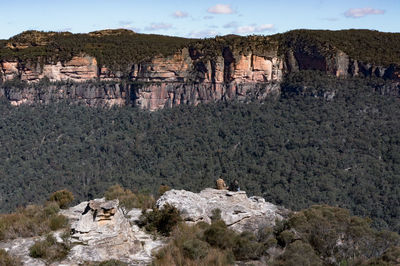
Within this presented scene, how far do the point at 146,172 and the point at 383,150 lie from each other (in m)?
30.1

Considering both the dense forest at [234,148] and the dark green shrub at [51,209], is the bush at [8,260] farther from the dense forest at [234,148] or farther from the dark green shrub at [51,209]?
the dense forest at [234,148]

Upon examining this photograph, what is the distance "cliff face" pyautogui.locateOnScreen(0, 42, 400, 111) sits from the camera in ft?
246

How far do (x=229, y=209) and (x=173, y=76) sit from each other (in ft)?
194

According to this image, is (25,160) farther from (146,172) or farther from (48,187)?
(146,172)

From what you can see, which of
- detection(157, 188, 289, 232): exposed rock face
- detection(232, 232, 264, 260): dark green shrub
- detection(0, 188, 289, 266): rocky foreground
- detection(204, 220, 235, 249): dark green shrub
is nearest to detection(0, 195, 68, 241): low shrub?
detection(0, 188, 289, 266): rocky foreground

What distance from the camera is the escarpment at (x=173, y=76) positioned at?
244 ft

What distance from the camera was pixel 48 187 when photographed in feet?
189

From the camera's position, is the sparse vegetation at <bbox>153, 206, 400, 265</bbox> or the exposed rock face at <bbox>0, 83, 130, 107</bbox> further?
the exposed rock face at <bbox>0, 83, 130, 107</bbox>

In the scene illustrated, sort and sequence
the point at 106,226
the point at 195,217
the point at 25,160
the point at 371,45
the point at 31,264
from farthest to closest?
the point at 371,45 → the point at 25,160 → the point at 195,217 → the point at 106,226 → the point at 31,264

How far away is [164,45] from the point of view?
82.7 m

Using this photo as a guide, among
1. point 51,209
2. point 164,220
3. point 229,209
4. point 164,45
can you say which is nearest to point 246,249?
point 164,220

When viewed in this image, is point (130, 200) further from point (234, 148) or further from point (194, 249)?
point (234, 148)

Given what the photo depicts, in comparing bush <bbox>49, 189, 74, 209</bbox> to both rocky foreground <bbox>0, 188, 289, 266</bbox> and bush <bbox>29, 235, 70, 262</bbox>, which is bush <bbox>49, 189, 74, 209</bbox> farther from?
bush <bbox>29, 235, 70, 262</bbox>

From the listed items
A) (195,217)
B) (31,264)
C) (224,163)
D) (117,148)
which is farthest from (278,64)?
(31,264)
